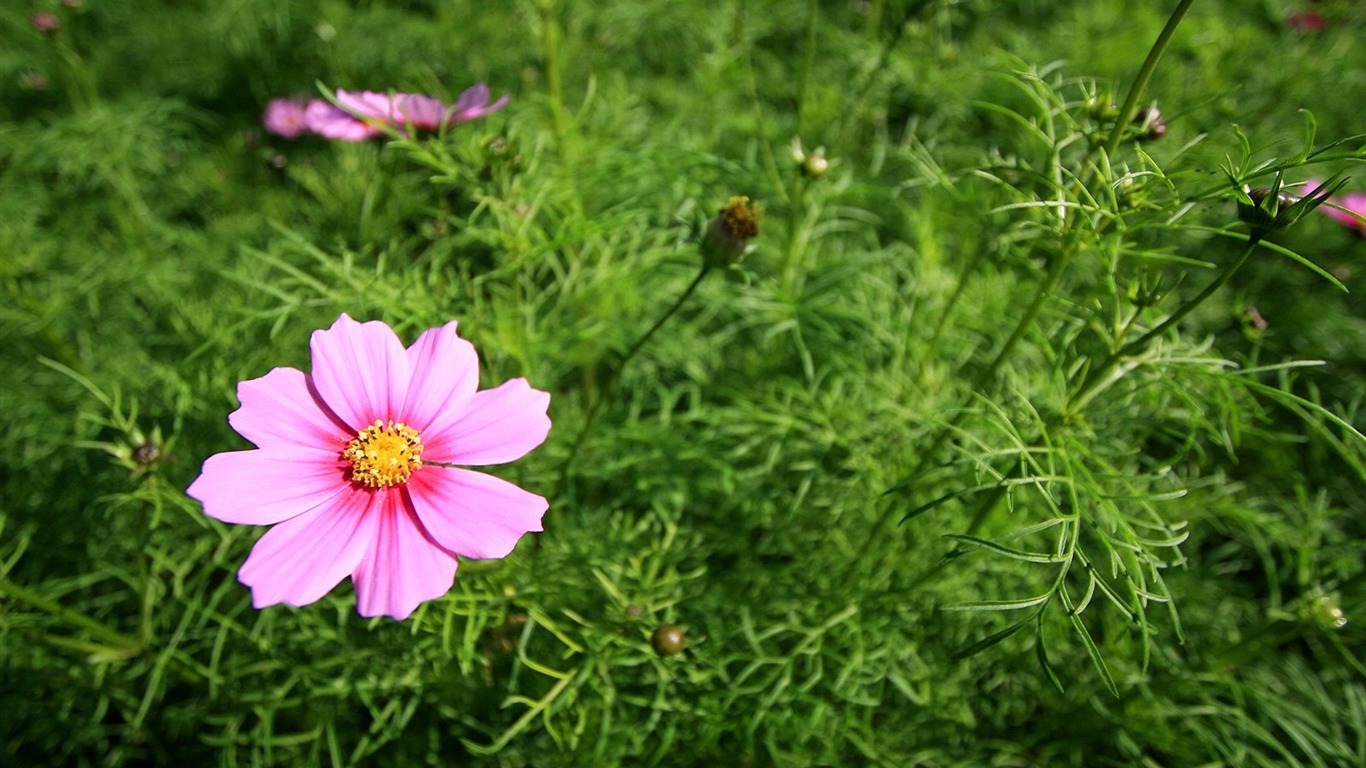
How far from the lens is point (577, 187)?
144 cm

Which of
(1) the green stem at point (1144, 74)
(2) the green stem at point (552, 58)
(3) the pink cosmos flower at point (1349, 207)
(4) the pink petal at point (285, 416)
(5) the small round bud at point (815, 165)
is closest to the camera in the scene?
(1) the green stem at point (1144, 74)

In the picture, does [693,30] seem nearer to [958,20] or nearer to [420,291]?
[958,20]

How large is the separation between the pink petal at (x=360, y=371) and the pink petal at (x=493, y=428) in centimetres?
5

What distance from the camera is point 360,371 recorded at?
82 centimetres

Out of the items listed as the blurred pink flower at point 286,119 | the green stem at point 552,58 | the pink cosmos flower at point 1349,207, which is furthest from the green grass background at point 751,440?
the blurred pink flower at point 286,119

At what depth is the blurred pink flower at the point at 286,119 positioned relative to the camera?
2086 millimetres

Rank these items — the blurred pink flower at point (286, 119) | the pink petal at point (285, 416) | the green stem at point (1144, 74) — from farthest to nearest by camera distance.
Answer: the blurred pink flower at point (286, 119), the pink petal at point (285, 416), the green stem at point (1144, 74)

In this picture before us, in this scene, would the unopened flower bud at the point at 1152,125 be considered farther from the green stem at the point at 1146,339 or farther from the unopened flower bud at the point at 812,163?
the unopened flower bud at the point at 812,163

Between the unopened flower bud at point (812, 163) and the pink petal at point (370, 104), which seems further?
the unopened flower bud at point (812, 163)

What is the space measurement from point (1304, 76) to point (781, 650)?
5.87 ft

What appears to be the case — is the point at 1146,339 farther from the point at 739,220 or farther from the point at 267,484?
the point at 267,484

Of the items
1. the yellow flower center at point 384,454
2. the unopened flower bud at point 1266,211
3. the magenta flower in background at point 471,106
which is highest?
the magenta flower in background at point 471,106

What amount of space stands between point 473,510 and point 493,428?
9 cm

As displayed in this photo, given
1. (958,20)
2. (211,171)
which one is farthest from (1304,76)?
(211,171)
